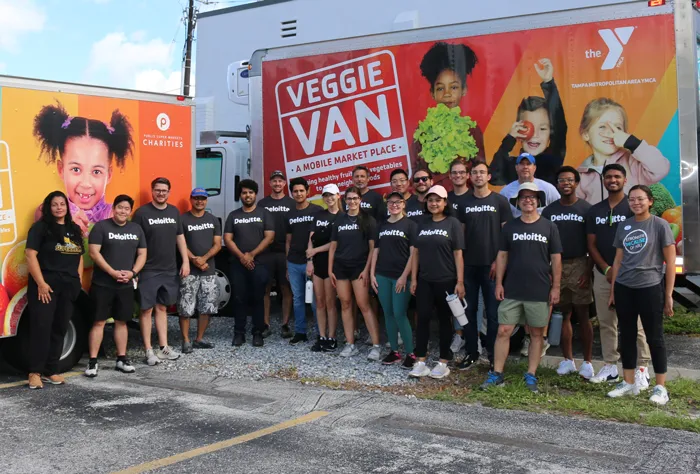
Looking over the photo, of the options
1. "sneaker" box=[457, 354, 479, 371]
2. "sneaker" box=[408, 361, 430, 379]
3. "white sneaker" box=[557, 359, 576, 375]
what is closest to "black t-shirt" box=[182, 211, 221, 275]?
"sneaker" box=[408, 361, 430, 379]

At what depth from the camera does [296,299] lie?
865cm

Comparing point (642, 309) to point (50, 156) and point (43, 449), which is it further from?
point (50, 156)

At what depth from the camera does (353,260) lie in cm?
782

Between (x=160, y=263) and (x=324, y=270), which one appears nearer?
(x=160, y=263)

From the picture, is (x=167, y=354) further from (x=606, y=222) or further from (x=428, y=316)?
(x=606, y=222)

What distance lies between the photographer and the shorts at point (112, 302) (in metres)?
7.23

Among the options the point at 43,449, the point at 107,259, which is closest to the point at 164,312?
the point at 107,259

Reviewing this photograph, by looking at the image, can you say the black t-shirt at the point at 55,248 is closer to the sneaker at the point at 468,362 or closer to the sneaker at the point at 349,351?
the sneaker at the point at 349,351

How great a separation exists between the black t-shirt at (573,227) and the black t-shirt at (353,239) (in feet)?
6.22

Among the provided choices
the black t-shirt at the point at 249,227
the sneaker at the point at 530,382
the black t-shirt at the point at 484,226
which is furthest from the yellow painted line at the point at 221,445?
the black t-shirt at the point at 249,227

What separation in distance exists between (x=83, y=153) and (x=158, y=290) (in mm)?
1577

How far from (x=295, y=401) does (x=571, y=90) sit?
159 inches

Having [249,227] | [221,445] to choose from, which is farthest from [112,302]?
[221,445]

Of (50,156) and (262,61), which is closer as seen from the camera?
(50,156)
